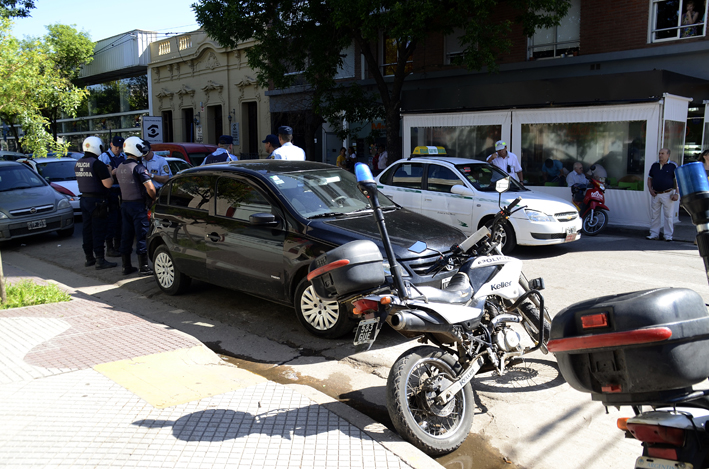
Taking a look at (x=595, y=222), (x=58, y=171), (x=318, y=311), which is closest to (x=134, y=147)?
(x=318, y=311)

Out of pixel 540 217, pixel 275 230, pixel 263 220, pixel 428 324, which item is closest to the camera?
pixel 428 324

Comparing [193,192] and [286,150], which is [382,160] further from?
[193,192]

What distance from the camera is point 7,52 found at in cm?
913

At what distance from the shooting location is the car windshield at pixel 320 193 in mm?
6359

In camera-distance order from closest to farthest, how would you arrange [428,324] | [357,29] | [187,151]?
[428,324] → [187,151] → [357,29]

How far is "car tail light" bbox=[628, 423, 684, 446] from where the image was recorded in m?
2.20

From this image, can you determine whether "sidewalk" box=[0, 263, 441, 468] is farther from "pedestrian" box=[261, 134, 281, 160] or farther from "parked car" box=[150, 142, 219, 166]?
"parked car" box=[150, 142, 219, 166]

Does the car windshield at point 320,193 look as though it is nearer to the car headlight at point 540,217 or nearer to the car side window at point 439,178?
the car headlight at point 540,217

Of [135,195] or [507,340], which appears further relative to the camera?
[135,195]

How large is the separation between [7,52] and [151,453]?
27.1 feet

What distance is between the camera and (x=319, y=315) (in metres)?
5.87

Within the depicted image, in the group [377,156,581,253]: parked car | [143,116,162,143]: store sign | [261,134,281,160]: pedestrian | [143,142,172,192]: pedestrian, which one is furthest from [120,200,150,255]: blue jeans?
[143,116,162,143]: store sign

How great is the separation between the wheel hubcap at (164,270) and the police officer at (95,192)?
212 cm

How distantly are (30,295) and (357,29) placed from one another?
13.0 meters
